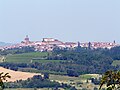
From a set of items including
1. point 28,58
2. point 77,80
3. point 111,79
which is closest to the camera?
point 111,79

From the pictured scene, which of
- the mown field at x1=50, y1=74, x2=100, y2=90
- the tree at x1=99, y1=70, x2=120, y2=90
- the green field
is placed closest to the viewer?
the tree at x1=99, y1=70, x2=120, y2=90

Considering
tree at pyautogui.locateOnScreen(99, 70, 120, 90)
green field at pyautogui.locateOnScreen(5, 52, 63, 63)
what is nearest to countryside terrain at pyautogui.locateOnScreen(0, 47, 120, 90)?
green field at pyautogui.locateOnScreen(5, 52, 63, 63)

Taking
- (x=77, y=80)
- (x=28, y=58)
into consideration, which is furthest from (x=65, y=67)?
(x=28, y=58)

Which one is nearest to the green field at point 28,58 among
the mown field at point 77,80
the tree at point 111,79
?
the mown field at point 77,80

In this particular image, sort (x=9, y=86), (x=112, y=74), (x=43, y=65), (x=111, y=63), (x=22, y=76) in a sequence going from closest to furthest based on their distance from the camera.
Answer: (x=112, y=74) → (x=9, y=86) → (x=22, y=76) → (x=43, y=65) → (x=111, y=63)

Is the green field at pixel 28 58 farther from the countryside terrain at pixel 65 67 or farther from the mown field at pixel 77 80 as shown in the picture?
the mown field at pixel 77 80

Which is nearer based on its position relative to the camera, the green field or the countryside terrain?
the countryside terrain

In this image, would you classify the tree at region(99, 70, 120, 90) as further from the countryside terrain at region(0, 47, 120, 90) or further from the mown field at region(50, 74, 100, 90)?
the mown field at region(50, 74, 100, 90)

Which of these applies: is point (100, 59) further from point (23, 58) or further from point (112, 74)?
point (112, 74)

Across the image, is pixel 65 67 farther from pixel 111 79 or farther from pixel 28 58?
pixel 111 79

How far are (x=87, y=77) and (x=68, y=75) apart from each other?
8224mm

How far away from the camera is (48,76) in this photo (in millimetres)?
136000

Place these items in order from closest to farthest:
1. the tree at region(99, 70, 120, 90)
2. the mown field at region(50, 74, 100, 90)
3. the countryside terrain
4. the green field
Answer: the tree at region(99, 70, 120, 90), the mown field at region(50, 74, 100, 90), the countryside terrain, the green field

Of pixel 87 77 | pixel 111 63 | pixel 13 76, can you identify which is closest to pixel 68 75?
pixel 87 77
